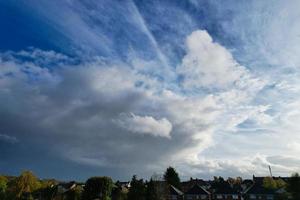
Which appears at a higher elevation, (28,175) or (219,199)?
(28,175)

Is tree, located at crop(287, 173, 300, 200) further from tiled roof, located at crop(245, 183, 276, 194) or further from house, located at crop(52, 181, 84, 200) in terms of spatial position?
house, located at crop(52, 181, 84, 200)

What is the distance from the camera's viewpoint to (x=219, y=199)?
108750 mm

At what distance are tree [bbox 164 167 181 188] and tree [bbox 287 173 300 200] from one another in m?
62.6

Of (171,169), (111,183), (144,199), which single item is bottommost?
(144,199)

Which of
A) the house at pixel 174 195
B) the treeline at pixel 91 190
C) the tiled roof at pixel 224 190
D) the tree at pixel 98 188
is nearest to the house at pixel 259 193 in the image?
the tiled roof at pixel 224 190

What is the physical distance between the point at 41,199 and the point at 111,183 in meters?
42.4

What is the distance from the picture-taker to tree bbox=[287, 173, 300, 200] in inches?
2944

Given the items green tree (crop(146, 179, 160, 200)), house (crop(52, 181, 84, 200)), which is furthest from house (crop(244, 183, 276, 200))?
house (crop(52, 181, 84, 200))

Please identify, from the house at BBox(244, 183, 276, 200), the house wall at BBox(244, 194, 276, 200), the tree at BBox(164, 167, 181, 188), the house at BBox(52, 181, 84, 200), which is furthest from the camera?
the tree at BBox(164, 167, 181, 188)

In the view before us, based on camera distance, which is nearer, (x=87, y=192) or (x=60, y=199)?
(x=87, y=192)

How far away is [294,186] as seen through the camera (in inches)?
2995

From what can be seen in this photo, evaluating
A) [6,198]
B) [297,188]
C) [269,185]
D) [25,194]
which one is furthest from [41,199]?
[297,188]

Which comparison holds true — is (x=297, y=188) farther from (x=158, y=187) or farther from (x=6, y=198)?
(x=6, y=198)

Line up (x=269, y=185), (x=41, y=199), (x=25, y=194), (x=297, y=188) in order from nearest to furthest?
(x=297, y=188) → (x=269, y=185) → (x=25, y=194) → (x=41, y=199)
